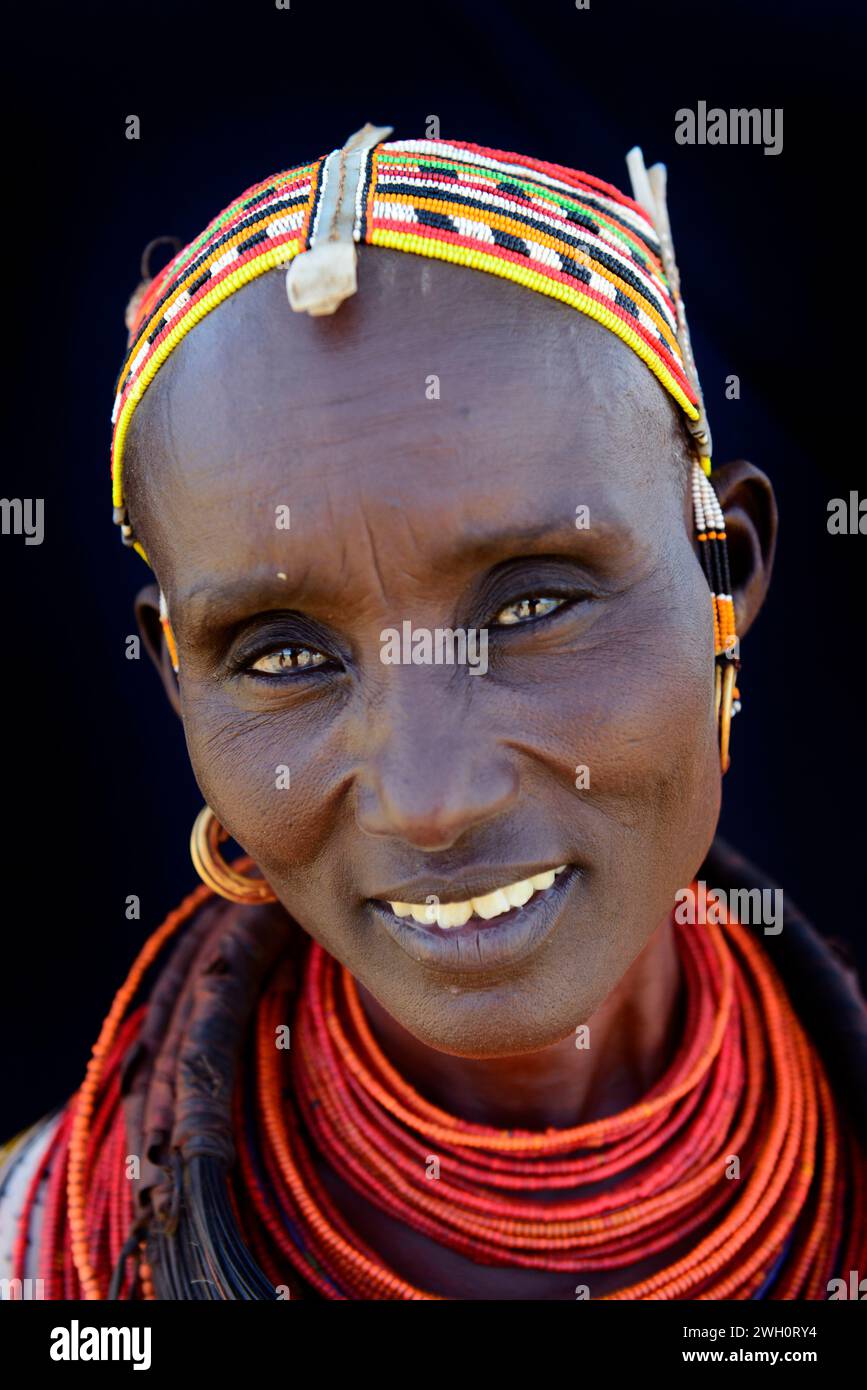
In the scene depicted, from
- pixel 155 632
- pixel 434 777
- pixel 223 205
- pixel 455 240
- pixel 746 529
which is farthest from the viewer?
pixel 223 205

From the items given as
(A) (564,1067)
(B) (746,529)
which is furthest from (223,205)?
(A) (564,1067)

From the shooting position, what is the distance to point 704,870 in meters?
2.68

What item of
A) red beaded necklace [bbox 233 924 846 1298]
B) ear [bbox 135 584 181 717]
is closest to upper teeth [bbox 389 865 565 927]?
red beaded necklace [bbox 233 924 846 1298]

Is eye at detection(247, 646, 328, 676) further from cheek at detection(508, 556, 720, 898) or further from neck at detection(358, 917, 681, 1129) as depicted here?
neck at detection(358, 917, 681, 1129)

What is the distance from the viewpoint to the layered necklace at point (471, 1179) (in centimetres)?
209

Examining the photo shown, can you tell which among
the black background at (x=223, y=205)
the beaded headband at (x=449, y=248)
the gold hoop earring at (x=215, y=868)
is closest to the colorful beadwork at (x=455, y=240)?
the beaded headband at (x=449, y=248)

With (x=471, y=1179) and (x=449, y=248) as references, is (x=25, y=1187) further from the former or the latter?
(x=449, y=248)

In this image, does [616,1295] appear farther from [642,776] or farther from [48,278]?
[48,278]

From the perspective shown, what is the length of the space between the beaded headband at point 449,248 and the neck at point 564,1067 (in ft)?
1.79

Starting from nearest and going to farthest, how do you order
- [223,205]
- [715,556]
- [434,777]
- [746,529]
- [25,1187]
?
[434,777], [715,556], [746,529], [25,1187], [223,205]

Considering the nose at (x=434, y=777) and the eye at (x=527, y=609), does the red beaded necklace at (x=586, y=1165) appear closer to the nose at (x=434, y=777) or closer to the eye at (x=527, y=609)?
the nose at (x=434, y=777)

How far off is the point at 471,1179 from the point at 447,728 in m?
0.96

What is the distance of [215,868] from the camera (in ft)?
7.08

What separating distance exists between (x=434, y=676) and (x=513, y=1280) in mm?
1168
